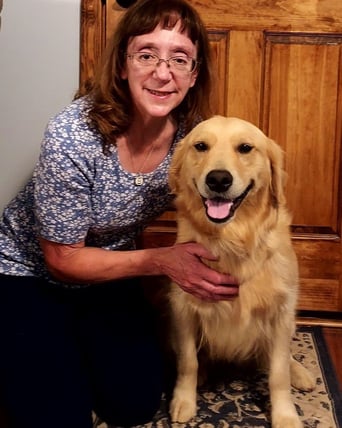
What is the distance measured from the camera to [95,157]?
1.46 meters

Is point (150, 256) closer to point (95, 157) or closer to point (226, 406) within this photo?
point (95, 157)

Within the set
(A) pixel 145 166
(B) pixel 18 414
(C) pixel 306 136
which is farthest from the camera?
(C) pixel 306 136

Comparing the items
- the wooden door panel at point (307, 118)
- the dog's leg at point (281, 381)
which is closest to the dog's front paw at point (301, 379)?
the dog's leg at point (281, 381)

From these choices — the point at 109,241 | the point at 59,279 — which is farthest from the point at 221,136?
the point at 59,279

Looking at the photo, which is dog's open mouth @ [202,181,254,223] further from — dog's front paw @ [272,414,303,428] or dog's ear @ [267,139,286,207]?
dog's front paw @ [272,414,303,428]

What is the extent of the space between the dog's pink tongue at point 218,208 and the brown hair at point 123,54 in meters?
0.32

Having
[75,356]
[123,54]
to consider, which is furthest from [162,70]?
[75,356]

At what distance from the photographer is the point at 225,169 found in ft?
4.33

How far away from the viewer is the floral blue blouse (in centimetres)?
143

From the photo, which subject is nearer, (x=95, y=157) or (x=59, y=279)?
(x=95, y=157)

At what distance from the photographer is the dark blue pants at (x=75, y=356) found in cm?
137

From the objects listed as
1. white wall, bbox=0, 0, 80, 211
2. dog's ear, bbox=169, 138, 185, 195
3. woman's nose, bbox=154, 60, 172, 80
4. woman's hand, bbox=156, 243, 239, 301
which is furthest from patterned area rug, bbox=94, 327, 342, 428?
white wall, bbox=0, 0, 80, 211

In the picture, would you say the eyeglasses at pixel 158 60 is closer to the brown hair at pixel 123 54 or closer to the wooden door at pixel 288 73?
the brown hair at pixel 123 54

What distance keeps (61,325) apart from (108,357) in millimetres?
156
